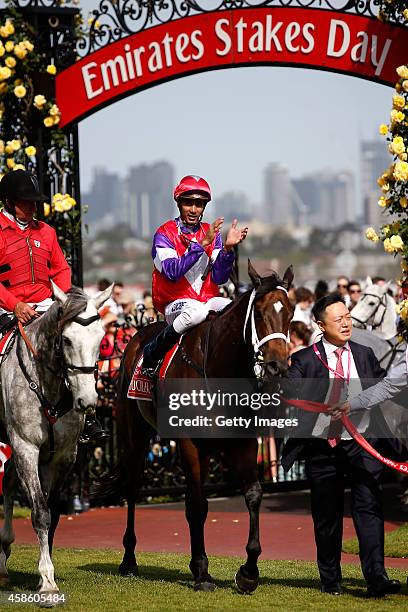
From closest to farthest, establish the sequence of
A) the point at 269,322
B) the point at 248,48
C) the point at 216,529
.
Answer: the point at 269,322
the point at 216,529
the point at 248,48

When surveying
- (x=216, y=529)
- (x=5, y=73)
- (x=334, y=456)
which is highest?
(x=5, y=73)

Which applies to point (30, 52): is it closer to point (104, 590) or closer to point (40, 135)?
point (40, 135)

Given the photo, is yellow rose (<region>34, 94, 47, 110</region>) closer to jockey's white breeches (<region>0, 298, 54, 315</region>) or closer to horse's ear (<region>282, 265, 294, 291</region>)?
jockey's white breeches (<region>0, 298, 54, 315</region>)

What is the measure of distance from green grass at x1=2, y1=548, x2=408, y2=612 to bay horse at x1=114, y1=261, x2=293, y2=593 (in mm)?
223

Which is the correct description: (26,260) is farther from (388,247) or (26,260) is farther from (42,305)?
(388,247)

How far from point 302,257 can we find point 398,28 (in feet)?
227

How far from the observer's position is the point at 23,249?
8680mm

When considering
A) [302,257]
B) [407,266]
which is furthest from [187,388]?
[302,257]

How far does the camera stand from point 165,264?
853 centimetres

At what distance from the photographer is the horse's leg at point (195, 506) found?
26.5 ft

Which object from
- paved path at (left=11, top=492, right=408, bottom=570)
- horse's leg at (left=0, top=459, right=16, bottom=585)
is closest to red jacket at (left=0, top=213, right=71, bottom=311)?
horse's leg at (left=0, top=459, right=16, bottom=585)

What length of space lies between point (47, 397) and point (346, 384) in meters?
1.94

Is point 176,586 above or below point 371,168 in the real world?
below

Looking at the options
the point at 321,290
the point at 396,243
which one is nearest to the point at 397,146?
the point at 396,243
